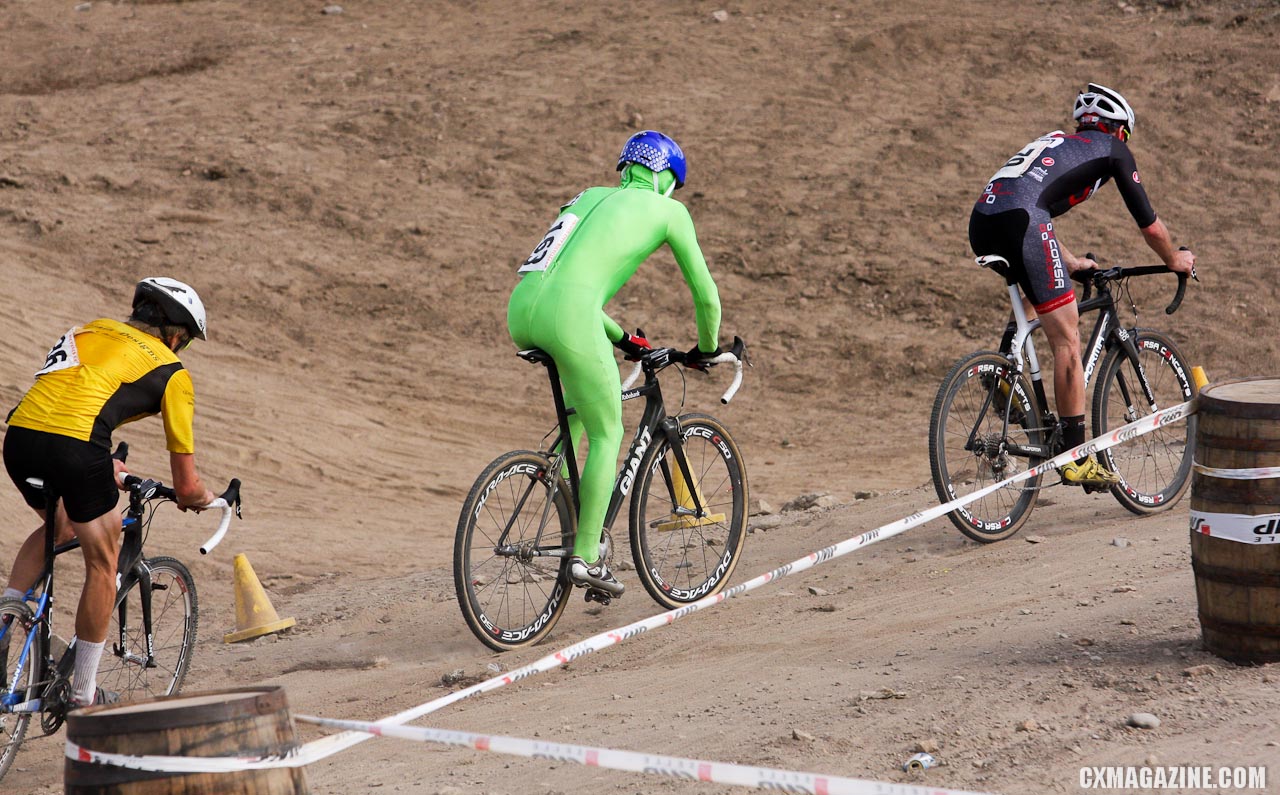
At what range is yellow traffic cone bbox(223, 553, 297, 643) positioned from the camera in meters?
7.68

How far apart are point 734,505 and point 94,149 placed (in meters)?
14.4

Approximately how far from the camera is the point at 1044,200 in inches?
290

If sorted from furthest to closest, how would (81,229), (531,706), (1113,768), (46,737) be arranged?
(81,229) < (46,737) < (531,706) < (1113,768)

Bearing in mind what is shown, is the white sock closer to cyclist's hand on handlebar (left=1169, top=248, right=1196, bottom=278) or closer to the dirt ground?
the dirt ground

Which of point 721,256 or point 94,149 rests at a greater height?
point 94,149

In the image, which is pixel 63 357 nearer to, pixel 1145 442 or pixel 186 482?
pixel 186 482

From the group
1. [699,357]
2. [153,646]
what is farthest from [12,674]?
[699,357]

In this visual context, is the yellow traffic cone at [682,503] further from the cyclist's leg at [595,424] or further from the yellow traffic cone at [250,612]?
the yellow traffic cone at [250,612]

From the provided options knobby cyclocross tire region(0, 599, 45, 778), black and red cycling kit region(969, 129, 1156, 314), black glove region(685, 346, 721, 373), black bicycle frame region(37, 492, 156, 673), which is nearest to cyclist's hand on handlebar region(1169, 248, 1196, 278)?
black and red cycling kit region(969, 129, 1156, 314)

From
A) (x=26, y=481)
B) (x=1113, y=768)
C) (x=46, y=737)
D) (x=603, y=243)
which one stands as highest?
(x=603, y=243)

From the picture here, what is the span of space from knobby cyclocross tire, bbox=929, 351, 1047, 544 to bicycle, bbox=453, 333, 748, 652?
3.79ft

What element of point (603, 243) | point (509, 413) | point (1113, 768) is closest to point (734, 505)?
point (603, 243)

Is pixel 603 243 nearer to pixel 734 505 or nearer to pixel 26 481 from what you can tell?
pixel 734 505

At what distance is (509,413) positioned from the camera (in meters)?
13.5
